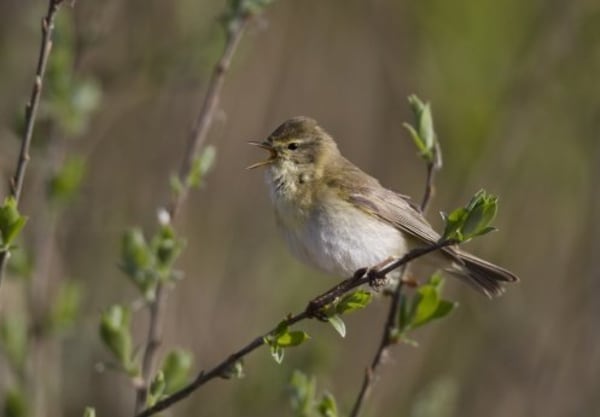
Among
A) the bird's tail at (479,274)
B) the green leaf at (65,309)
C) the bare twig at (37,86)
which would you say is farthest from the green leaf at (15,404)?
the bird's tail at (479,274)

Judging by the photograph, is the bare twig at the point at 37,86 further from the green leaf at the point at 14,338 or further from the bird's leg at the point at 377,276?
the green leaf at the point at 14,338

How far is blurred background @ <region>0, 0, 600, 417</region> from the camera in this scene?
5.00 meters

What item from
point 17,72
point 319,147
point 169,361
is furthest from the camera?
point 17,72

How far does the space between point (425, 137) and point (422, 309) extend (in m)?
0.53

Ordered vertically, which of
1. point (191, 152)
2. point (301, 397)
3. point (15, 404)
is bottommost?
point (15, 404)

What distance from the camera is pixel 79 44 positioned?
14.3 ft

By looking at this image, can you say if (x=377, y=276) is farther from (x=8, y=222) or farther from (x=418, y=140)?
(x=8, y=222)

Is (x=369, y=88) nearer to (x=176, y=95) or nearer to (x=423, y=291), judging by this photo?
(x=176, y=95)

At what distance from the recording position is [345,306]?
2.65 m

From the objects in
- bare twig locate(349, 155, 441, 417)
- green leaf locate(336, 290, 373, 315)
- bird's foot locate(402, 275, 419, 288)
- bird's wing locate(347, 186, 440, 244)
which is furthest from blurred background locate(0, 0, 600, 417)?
green leaf locate(336, 290, 373, 315)

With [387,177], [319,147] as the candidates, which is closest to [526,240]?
[387,177]

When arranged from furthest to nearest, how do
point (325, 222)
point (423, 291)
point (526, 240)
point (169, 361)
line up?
point (526, 240) < point (325, 222) < point (169, 361) < point (423, 291)

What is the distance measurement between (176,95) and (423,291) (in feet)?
8.73

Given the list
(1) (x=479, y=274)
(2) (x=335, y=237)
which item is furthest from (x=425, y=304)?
(1) (x=479, y=274)
